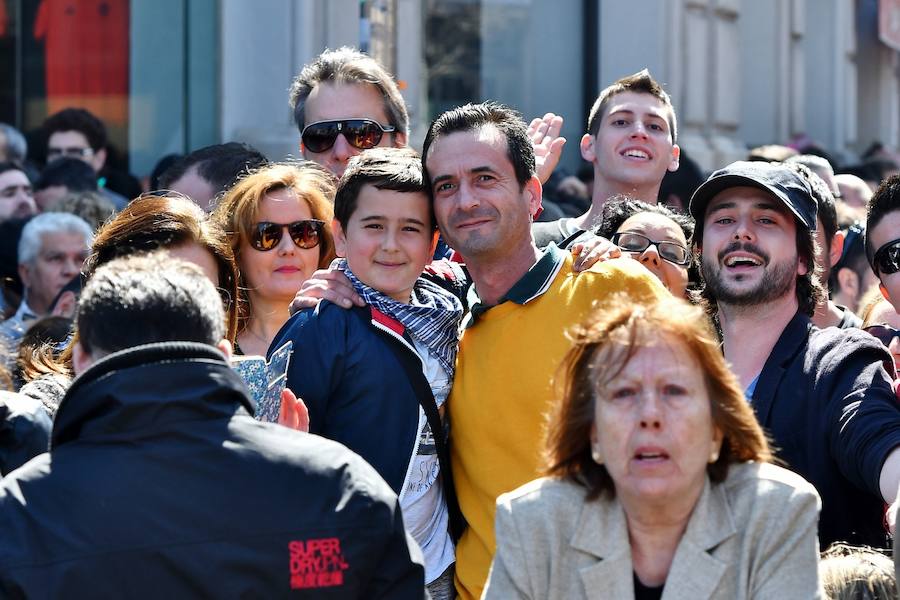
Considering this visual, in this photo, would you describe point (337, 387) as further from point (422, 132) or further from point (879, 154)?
point (879, 154)

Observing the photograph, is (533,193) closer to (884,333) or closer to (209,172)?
(884,333)

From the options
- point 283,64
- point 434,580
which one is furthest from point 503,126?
point 283,64

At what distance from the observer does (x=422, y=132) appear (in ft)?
36.1

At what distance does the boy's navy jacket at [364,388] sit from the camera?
3.85 metres

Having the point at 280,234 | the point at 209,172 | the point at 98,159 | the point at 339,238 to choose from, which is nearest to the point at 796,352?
the point at 339,238

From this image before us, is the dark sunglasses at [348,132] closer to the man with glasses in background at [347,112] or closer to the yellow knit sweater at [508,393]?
the man with glasses in background at [347,112]

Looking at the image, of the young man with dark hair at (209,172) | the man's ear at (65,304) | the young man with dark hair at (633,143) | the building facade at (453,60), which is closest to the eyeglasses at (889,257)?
the young man with dark hair at (633,143)

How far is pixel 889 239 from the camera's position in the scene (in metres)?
4.76

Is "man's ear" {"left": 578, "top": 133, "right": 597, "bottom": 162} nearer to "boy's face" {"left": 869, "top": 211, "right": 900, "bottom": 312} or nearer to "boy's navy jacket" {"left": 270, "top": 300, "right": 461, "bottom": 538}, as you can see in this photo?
"boy's face" {"left": 869, "top": 211, "right": 900, "bottom": 312}

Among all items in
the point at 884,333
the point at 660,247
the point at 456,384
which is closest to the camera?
the point at 456,384

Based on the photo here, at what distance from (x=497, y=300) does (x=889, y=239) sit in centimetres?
149

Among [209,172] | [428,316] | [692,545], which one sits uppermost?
[209,172]

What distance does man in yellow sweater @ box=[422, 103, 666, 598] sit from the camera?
3.82 meters

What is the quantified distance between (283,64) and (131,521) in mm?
7391
